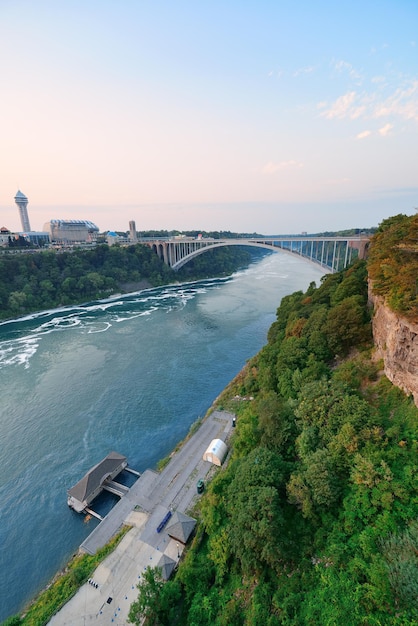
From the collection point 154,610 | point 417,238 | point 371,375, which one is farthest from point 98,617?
point 417,238

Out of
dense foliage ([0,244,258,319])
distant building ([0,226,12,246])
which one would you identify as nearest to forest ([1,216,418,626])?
dense foliage ([0,244,258,319])

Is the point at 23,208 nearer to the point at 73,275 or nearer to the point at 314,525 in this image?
the point at 73,275

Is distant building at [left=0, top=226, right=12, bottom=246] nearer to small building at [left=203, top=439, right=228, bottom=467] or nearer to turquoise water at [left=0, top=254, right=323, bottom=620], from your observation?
turquoise water at [left=0, top=254, right=323, bottom=620]

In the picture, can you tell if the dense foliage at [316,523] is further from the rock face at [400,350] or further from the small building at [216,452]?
the small building at [216,452]

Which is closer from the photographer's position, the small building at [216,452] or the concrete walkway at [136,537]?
the concrete walkway at [136,537]

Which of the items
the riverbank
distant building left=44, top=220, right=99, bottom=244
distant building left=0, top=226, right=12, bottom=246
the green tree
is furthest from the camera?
distant building left=44, top=220, right=99, bottom=244

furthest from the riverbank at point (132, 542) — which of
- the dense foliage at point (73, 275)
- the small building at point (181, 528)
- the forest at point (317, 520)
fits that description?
the dense foliage at point (73, 275)

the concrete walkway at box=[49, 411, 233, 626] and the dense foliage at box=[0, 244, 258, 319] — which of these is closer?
the concrete walkway at box=[49, 411, 233, 626]
